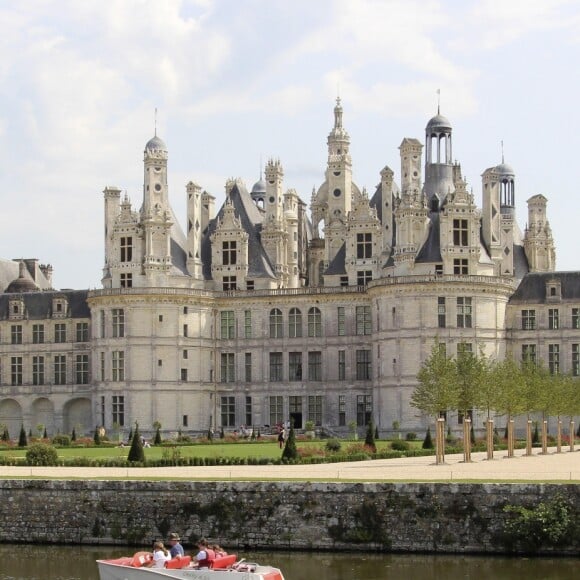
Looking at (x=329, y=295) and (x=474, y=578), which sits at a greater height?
(x=329, y=295)

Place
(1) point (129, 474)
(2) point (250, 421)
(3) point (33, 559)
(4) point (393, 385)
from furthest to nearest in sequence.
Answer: (2) point (250, 421) < (4) point (393, 385) < (1) point (129, 474) < (3) point (33, 559)

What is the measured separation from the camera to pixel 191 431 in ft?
284

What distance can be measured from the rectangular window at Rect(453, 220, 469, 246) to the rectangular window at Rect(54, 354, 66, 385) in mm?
25564

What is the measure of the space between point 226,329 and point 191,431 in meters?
6.58

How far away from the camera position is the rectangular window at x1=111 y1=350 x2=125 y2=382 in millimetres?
85562

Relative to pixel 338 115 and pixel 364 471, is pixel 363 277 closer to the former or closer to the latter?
pixel 338 115

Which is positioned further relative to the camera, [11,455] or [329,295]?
[329,295]

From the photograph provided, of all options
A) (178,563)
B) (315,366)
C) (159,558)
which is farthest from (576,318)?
(159,558)

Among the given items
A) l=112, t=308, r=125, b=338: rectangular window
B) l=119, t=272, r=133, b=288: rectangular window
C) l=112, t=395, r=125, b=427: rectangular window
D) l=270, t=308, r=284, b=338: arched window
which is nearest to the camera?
l=112, t=395, r=125, b=427: rectangular window

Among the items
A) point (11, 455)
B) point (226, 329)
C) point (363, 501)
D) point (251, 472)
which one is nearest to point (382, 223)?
point (226, 329)

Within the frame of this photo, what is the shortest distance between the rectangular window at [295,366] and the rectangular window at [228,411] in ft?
12.7

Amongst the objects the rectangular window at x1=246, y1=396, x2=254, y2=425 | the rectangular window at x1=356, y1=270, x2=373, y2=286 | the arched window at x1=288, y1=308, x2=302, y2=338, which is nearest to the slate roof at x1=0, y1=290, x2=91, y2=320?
the rectangular window at x1=246, y1=396, x2=254, y2=425

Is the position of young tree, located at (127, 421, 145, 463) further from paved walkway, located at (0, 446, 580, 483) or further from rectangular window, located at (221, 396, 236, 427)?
rectangular window, located at (221, 396, 236, 427)

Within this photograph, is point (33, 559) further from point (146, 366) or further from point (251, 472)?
point (146, 366)
